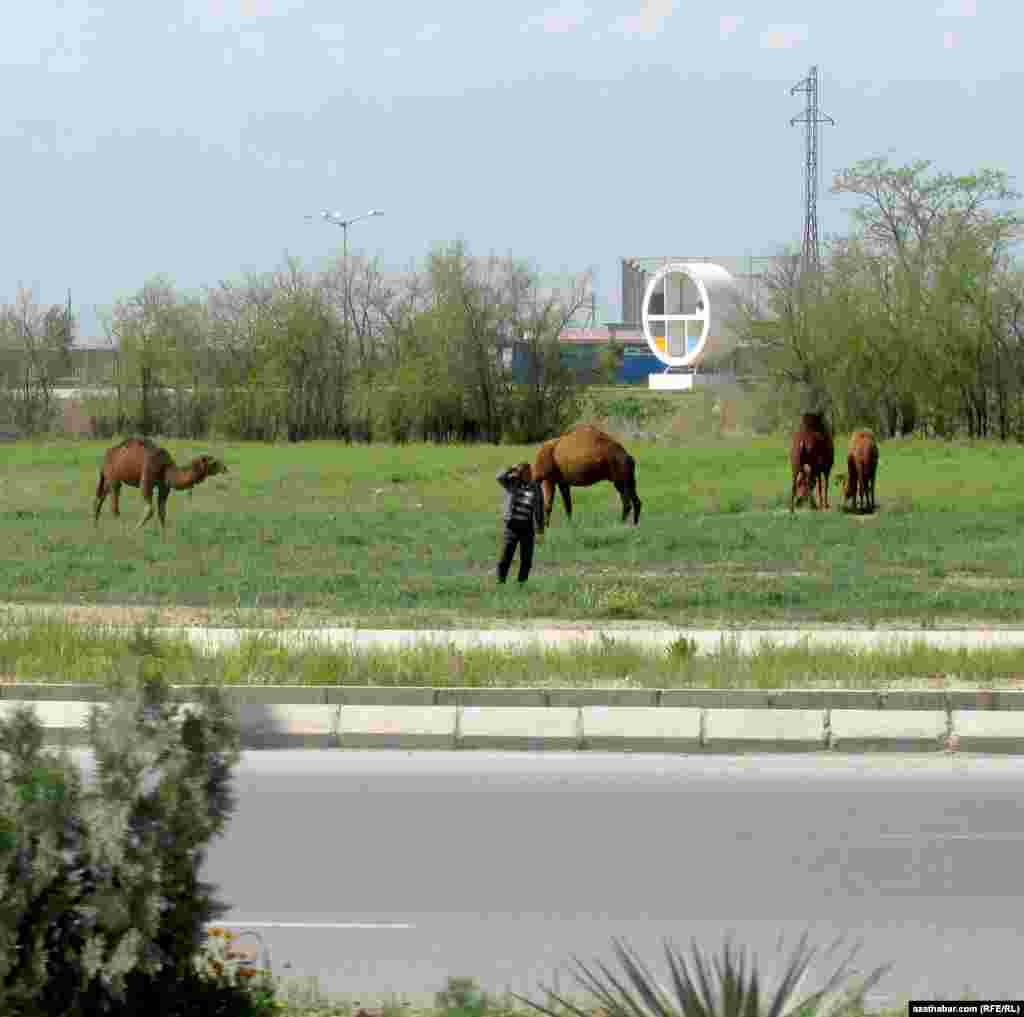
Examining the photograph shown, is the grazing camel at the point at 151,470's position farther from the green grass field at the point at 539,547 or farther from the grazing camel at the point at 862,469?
the grazing camel at the point at 862,469

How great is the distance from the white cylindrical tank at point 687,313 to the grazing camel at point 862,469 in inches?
2486

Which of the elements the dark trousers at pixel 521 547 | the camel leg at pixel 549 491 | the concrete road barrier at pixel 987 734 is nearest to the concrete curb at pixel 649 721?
the concrete road barrier at pixel 987 734

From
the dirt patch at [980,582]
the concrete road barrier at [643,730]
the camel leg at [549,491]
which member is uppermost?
the camel leg at [549,491]

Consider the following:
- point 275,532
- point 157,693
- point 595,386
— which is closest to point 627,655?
point 157,693

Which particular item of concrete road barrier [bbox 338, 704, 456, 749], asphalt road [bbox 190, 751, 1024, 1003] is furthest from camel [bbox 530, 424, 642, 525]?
asphalt road [bbox 190, 751, 1024, 1003]

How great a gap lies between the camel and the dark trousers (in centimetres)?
1160

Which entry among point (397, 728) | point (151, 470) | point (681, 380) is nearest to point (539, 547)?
point (151, 470)

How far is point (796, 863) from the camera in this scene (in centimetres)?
1073

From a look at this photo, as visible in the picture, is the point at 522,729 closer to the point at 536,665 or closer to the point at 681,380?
the point at 536,665

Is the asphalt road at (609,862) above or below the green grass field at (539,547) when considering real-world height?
below

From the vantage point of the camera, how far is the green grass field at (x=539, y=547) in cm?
2369

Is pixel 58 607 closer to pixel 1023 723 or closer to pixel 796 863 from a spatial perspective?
pixel 1023 723

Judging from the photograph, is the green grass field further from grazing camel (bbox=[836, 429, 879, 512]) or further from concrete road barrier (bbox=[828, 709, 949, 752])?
concrete road barrier (bbox=[828, 709, 949, 752])

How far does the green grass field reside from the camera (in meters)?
23.7
